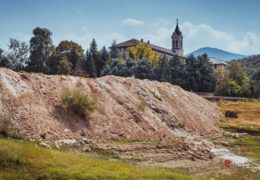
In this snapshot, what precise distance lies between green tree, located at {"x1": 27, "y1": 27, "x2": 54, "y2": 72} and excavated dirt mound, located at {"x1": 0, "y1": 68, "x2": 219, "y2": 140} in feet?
142

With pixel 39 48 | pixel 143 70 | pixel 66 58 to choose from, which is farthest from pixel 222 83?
pixel 39 48

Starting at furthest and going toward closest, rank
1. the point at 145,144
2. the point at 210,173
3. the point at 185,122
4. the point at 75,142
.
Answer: the point at 185,122 < the point at 145,144 < the point at 75,142 < the point at 210,173

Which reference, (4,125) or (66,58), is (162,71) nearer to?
(66,58)

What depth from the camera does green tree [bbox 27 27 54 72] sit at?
80688 millimetres

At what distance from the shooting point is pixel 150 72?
3314 inches

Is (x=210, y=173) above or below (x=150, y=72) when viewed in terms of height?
below

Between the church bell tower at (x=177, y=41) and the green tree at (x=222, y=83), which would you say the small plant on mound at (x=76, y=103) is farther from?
the church bell tower at (x=177, y=41)

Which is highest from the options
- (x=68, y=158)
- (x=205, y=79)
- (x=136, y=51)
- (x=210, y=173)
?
(x=136, y=51)

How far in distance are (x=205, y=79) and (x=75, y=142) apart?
188ft

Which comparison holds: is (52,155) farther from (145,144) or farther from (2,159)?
(145,144)

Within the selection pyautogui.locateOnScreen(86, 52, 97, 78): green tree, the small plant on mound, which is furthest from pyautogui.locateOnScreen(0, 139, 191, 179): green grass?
pyautogui.locateOnScreen(86, 52, 97, 78): green tree

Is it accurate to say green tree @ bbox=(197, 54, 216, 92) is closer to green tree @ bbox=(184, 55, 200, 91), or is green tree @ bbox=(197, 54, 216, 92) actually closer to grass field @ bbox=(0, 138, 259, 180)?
green tree @ bbox=(184, 55, 200, 91)

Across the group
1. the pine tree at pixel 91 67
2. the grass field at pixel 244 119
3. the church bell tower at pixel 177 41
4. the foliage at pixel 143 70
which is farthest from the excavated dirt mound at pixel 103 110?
the church bell tower at pixel 177 41

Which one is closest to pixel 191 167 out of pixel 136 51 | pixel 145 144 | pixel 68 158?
pixel 145 144
